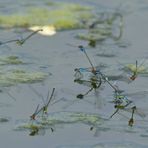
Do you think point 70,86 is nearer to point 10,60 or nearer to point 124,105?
point 124,105

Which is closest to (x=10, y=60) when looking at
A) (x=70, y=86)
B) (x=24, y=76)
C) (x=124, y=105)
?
(x=24, y=76)

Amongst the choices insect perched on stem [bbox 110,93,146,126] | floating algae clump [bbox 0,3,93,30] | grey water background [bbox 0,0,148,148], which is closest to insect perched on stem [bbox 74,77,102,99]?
grey water background [bbox 0,0,148,148]

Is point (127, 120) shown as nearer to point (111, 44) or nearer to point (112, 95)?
point (112, 95)

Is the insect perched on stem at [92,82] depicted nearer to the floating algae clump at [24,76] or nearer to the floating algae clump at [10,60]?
the floating algae clump at [24,76]

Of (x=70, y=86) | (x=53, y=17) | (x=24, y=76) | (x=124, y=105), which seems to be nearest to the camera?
(x=124, y=105)

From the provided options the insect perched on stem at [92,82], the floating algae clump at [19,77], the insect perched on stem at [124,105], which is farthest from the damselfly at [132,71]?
the floating algae clump at [19,77]
